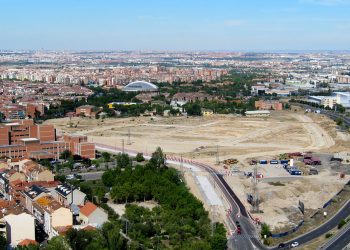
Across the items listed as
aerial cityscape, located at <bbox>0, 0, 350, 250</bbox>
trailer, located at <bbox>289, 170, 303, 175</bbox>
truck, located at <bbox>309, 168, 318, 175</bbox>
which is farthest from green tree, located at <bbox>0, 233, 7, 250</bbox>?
truck, located at <bbox>309, 168, 318, 175</bbox>

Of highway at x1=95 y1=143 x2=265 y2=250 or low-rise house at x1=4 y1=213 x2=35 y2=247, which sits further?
highway at x1=95 y1=143 x2=265 y2=250

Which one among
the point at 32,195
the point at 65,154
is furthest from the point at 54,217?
the point at 65,154

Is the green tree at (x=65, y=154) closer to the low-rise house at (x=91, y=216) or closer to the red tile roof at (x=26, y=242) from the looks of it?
the low-rise house at (x=91, y=216)

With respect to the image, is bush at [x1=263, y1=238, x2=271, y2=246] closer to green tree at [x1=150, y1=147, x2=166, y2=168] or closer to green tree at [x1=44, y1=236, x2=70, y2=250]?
green tree at [x1=44, y1=236, x2=70, y2=250]

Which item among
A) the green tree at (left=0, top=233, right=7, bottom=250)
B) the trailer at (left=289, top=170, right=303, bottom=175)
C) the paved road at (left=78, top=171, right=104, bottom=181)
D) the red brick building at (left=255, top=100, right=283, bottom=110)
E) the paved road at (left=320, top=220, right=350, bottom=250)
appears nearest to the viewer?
the green tree at (left=0, top=233, right=7, bottom=250)

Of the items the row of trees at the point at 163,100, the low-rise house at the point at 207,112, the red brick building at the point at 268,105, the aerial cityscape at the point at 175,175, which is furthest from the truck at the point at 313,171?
the red brick building at the point at 268,105

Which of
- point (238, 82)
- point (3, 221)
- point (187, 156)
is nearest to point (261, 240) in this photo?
point (3, 221)
